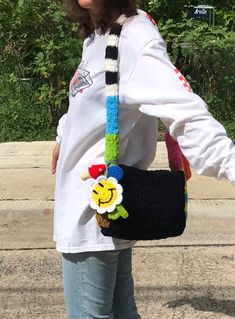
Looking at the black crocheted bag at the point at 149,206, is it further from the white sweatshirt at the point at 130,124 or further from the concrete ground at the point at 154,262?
the concrete ground at the point at 154,262

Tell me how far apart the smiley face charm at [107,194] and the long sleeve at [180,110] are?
24cm

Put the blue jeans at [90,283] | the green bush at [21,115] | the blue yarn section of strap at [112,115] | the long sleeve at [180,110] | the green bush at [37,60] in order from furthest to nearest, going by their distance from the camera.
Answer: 1. the green bush at [37,60]
2. the green bush at [21,115]
3. the blue jeans at [90,283]
4. the blue yarn section of strap at [112,115]
5. the long sleeve at [180,110]

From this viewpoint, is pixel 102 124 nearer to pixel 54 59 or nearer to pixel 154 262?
pixel 154 262

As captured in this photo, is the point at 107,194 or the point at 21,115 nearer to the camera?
the point at 107,194

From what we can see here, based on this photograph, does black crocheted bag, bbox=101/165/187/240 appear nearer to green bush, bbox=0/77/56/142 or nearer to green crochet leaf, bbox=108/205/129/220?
green crochet leaf, bbox=108/205/129/220

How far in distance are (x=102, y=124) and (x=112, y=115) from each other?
0.07 m

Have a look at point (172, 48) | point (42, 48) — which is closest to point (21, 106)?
point (42, 48)

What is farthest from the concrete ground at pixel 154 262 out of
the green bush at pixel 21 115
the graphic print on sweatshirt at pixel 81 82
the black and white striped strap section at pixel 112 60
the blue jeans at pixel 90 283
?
the green bush at pixel 21 115

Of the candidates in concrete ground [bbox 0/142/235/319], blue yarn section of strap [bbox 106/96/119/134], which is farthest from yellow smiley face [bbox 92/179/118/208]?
concrete ground [bbox 0/142/235/319]

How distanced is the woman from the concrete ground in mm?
1374

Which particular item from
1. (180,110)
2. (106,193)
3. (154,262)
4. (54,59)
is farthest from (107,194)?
(54,59)

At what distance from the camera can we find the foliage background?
26.5 feet

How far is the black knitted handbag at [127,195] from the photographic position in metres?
1.81

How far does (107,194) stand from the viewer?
1.81m
